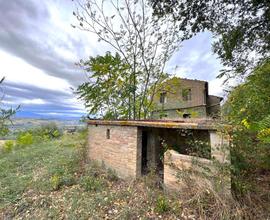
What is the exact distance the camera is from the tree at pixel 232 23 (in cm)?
699

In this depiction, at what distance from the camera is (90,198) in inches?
202

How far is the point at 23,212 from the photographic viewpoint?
5.12 metres

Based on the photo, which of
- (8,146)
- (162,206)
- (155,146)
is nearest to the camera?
(162,206)

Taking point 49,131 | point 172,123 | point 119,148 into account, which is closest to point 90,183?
point 119,148

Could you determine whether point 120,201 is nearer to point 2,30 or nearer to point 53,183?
point 53,183

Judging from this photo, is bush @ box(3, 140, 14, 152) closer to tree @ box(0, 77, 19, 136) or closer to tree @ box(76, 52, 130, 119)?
tree @ box(76, 52, 130, 119)

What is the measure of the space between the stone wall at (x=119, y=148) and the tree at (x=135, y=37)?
3385 millimetres

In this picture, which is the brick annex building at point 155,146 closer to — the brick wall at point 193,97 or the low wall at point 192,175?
the low wall at point 192,175

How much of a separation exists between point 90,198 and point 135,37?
8350 millimetres

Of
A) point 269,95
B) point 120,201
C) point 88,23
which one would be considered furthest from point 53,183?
point 88,23

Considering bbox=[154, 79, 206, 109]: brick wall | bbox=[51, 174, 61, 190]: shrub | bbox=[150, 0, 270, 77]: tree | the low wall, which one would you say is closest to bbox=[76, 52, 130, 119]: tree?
bbox=[150, 0, 270, 77]: tree

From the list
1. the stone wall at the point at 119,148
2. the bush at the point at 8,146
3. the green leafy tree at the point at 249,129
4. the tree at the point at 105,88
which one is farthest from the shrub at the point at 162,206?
the bush at the point at 8,146

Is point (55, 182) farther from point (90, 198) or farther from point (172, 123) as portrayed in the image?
point (172, 123)

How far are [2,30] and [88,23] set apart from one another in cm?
434
